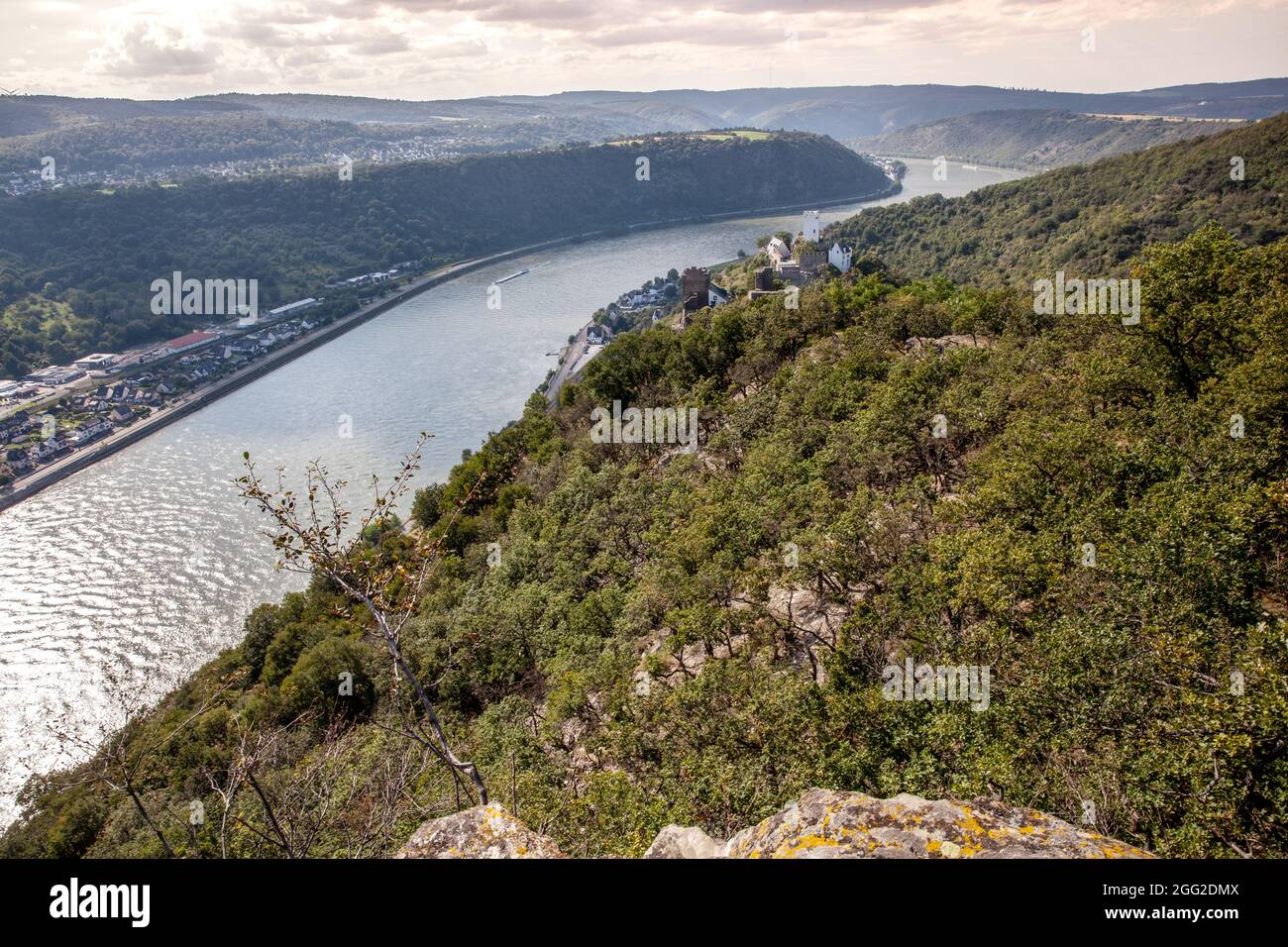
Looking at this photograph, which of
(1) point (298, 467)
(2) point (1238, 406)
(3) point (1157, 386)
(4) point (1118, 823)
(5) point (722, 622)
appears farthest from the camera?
(1) point (298, 467)

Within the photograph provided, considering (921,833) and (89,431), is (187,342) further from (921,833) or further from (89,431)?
(921,833)

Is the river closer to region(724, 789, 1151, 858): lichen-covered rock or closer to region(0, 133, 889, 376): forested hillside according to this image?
region(724, 789, 1151, 858): lichen-covered rock

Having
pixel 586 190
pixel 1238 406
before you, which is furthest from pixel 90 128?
pixel 1238 406

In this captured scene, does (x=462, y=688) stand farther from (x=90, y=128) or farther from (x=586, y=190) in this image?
(x=90, y=128)

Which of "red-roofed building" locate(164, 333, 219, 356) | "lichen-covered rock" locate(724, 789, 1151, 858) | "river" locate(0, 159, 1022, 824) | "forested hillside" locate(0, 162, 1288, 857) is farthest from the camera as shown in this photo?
"red-roofed building" locate(164, 333, 219, 356)

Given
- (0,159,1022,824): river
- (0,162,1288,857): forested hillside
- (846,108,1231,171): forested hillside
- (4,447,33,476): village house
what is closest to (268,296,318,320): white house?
(0,159,1022,824): river

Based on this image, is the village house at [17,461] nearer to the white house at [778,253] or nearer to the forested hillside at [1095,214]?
the white house at [778,253]
